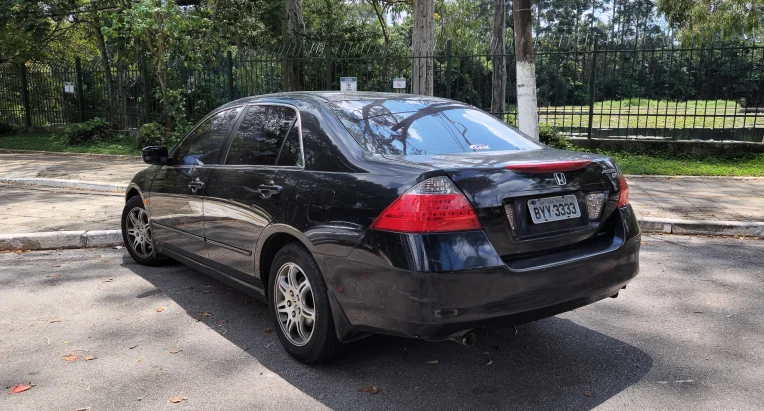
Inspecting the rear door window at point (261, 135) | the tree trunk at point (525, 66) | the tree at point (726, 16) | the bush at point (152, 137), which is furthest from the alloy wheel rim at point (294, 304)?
the tree at point (726, 16)

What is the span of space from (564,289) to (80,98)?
1849 cm

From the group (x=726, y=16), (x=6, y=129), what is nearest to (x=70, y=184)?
(x=6, y=129)

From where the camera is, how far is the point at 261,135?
392 centimetres

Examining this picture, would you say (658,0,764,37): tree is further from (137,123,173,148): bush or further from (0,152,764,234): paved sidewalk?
(137,123,173,148): bush

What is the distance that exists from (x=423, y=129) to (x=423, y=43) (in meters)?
9.98

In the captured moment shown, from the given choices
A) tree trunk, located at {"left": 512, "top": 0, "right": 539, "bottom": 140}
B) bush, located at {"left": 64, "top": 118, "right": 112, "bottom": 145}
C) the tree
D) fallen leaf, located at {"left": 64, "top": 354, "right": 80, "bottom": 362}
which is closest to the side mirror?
→ fallen leaf, located at {"left": 64, "top": 354, "right": 80, "bottom": 362}

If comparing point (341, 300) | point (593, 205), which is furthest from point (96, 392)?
point (593, 205)

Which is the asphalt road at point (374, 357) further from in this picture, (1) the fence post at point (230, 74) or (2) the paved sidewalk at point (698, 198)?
(1) the fence post at point (230, 74)

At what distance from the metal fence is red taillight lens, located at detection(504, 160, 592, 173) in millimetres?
9644

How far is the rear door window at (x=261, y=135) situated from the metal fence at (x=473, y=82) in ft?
30.8

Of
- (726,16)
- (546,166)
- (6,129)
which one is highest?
(726,16)

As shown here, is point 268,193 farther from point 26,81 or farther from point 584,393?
point 26,81

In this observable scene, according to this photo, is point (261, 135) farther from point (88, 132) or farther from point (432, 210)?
point (88, 132)

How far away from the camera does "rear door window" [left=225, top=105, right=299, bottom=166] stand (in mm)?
3719
